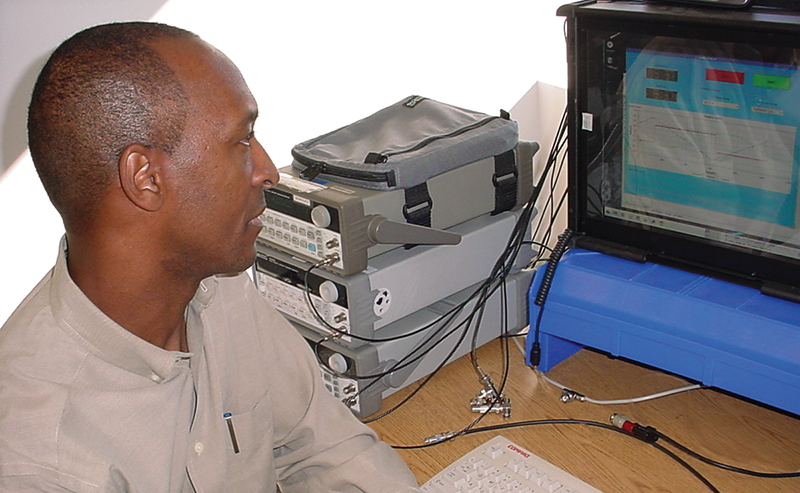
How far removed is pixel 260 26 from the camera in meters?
1.79

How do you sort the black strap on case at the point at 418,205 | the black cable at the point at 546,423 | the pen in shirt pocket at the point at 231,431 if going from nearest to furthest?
1. the pen in shirt pocket at the point at 231,431
2. the black cable at the point at 546,423
3. the black strap on case at the point at 418,205

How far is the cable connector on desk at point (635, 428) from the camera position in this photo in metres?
1.17

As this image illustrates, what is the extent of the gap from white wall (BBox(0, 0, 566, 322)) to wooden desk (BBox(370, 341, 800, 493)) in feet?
2.64

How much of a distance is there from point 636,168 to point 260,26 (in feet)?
3.04

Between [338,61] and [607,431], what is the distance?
1102 millimetres

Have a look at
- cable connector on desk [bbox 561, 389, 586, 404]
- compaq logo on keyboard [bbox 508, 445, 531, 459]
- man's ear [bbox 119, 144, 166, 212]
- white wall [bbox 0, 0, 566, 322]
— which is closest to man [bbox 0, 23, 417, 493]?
man's ear [bbox 119, 144, 166, 212]

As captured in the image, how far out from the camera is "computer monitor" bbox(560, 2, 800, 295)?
3.53 ft

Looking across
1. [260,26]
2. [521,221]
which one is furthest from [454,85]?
[521,221]

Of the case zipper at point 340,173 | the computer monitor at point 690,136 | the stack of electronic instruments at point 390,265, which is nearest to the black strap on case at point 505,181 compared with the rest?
the stack of electronic instruments at point 390,265

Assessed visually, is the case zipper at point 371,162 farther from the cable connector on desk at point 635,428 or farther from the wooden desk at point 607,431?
the cable connector on desk at point 635,428

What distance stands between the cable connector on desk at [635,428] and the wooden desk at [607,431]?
0.01 meters

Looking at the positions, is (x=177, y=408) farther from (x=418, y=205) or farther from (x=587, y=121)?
(x=587, y=121)

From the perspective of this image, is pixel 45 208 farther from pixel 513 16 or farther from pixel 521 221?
pixel 513 16

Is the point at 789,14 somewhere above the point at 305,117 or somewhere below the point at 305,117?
above
